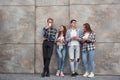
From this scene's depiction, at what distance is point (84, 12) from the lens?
46.2 ft

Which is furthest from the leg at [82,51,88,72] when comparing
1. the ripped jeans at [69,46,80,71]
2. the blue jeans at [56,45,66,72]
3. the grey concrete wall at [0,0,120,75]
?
the blue jeans at [56,45,66,72]

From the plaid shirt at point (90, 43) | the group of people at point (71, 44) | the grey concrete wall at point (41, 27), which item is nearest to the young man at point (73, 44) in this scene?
the group of people at point (71, 44)

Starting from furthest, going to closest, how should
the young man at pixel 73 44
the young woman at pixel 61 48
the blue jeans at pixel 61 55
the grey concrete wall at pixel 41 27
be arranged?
1. the grey concrete wall at pixel 41 27
2. the blue jeans at pixel 61 55
3. the young woman at pixel 61 48
4. the young man at pixel 73 44

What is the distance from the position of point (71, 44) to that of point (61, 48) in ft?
1.45

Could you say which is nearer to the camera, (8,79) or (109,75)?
(8,79)

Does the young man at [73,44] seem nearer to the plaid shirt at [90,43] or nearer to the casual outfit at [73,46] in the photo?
the casual outfit at [73,46]

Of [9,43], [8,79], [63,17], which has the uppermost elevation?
[63,17]

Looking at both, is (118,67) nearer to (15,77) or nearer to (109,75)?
(109,75)

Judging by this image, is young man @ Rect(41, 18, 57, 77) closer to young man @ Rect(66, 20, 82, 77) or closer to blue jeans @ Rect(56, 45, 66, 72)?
blue jeans @ Rect(56, 45, 66, 72)

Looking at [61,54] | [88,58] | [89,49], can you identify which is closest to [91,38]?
[89,49]

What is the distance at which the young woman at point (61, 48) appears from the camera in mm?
13787

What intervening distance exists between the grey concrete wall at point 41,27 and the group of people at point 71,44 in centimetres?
41

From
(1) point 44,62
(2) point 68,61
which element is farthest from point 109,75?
(1) point 44,62

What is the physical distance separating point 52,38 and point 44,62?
3.16ft
